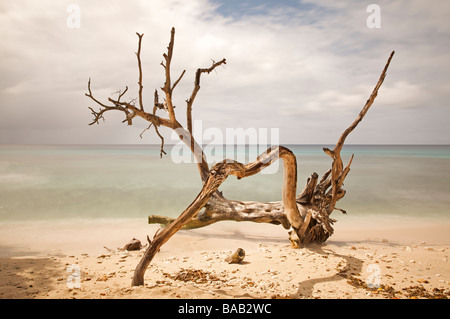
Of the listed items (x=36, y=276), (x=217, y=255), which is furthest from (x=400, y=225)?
(x=36, y=276)

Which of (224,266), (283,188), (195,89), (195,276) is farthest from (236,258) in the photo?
(195,89)

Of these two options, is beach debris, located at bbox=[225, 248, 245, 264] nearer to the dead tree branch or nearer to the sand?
the sand

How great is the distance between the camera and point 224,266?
14.1 feet

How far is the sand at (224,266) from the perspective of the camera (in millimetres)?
3258

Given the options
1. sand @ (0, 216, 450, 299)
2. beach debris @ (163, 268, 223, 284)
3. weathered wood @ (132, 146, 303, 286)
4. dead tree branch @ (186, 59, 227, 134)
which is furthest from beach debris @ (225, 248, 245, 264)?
dead tree branch @ (186, 59, 227, 134)

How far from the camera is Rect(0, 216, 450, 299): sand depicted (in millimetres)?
3258

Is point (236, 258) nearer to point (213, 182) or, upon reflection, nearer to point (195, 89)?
point (213, 182)

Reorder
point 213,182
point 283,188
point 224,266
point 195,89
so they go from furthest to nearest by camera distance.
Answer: point 195,89 → point 283,188 → point 224,266 → point 213,182

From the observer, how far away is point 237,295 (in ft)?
A: 10.2

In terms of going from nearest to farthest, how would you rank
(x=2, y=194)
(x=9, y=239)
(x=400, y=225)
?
(x=9, y=239), (x=400, y=225), (x=2, y=194)

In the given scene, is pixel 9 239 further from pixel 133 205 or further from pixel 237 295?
pixel 237 295

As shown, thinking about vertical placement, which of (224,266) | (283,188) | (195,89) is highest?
(195,89)

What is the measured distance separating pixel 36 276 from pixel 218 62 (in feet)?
14.6

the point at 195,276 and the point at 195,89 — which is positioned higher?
the point at 195,89
